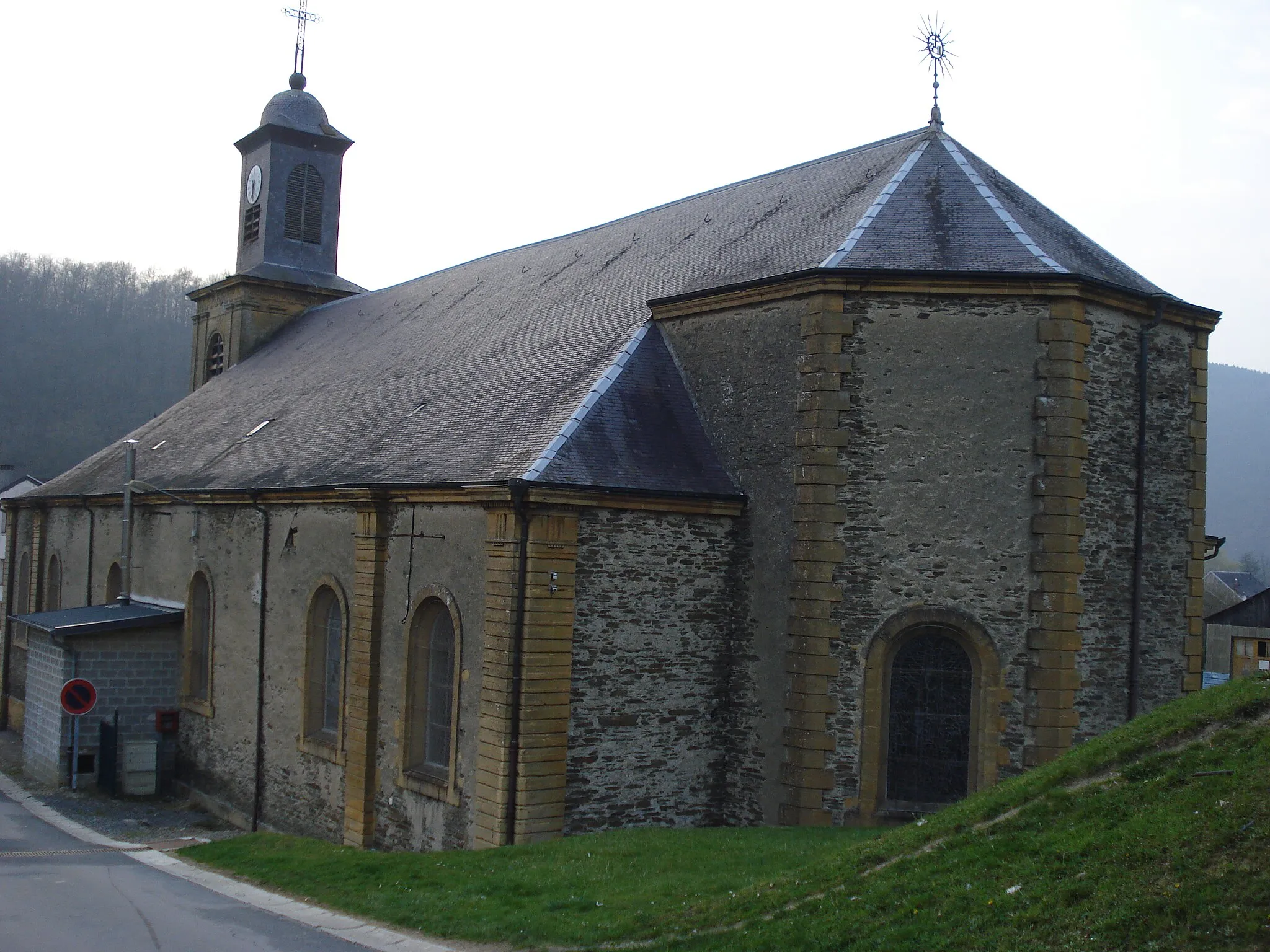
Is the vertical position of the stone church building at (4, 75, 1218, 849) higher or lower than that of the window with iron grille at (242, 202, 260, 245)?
lower

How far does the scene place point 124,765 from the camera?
2158 cm

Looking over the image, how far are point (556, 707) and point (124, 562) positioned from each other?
15045mm

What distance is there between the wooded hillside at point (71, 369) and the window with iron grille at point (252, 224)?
1655 inches

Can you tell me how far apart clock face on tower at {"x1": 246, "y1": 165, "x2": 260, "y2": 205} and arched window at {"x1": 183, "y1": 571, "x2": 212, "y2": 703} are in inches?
540

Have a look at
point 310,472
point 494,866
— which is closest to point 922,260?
point 494,866

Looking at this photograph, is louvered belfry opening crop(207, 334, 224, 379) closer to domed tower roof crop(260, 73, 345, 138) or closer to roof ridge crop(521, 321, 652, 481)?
domed tower roof crop(260, 73, 345, 138)

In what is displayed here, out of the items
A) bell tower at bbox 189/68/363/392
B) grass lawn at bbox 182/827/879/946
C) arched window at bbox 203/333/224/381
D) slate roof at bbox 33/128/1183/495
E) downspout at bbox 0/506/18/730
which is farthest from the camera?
arched window at bbox 203/333/224/381

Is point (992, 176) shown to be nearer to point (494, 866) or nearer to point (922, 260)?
point (922, 260)

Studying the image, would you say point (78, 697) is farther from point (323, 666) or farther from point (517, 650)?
point (517, 650)

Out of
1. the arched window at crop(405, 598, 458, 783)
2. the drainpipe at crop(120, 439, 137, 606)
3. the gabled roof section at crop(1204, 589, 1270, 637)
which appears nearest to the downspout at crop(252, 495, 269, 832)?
the arched window at crop(405, 598, 458, 783)

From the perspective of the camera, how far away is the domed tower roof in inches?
1208

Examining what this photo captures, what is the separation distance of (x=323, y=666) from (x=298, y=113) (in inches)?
733

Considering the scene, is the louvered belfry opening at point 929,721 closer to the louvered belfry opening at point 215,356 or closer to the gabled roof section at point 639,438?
the gabled roof section at point 639,438

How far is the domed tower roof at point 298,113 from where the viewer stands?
30.7 m
